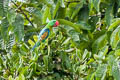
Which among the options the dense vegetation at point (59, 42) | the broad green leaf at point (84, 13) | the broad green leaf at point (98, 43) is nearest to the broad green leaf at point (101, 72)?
the dense vegetation at point (59, 42)

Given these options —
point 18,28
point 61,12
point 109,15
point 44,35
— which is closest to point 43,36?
point 44,35

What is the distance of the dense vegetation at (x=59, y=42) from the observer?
1.24m

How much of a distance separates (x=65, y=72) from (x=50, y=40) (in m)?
0.17

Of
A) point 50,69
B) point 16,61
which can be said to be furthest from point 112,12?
point 16,61

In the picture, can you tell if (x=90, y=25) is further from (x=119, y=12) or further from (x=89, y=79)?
(x=89, y=79)

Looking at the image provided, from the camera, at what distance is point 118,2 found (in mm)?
1341

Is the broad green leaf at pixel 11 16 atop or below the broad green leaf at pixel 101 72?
atop

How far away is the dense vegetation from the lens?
1236 mm

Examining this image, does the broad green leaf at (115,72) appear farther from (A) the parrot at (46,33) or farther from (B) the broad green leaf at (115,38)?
(A) the parrot at (46,33)

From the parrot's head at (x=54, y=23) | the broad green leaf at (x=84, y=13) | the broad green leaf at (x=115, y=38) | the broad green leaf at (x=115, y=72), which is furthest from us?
the broad green leaf at (x=84, y=13)

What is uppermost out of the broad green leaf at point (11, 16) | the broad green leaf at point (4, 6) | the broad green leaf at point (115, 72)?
the broad green leaf at point (4, 6)

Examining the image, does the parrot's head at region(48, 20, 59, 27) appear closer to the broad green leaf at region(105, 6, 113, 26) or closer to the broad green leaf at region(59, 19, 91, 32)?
the broad green leaf at region(59, 19, 91, 32)

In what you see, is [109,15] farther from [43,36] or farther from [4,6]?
[4,6]

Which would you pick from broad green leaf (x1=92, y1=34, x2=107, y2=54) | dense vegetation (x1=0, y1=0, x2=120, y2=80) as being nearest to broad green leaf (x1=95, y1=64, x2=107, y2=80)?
dense vegetation (x1=0, y1=0, x2=120, y2=80)
